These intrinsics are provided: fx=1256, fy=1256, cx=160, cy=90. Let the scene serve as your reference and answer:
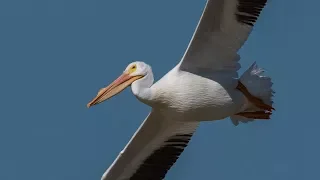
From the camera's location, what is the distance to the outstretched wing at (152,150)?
53.9 feet

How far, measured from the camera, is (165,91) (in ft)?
51.4

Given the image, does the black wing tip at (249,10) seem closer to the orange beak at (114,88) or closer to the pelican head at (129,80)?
the pelican head at (129,80)

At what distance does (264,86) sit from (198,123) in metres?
1.12

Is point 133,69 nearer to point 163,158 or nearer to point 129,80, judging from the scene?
point 129,80

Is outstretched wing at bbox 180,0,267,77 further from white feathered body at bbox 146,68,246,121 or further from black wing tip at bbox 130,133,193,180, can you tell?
black wing tip at bbox 130,133,193,180

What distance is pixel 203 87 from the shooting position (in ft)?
51.8

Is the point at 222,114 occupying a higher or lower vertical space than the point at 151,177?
higher

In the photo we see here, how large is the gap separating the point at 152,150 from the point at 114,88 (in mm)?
1053

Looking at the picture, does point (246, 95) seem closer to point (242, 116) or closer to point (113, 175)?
point (242, 116)

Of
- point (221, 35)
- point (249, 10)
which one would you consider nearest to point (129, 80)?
point (221, 35)

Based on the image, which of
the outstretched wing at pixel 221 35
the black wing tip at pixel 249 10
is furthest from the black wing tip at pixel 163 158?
the black wing tip at pixel 249 10

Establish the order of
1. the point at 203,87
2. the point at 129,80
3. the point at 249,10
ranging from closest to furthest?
1. the point at 249,10
2. the point at 203,87
3. the point at 129,80

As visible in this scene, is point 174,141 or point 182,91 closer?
point 182,91

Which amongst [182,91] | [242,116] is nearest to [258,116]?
[242,116]
